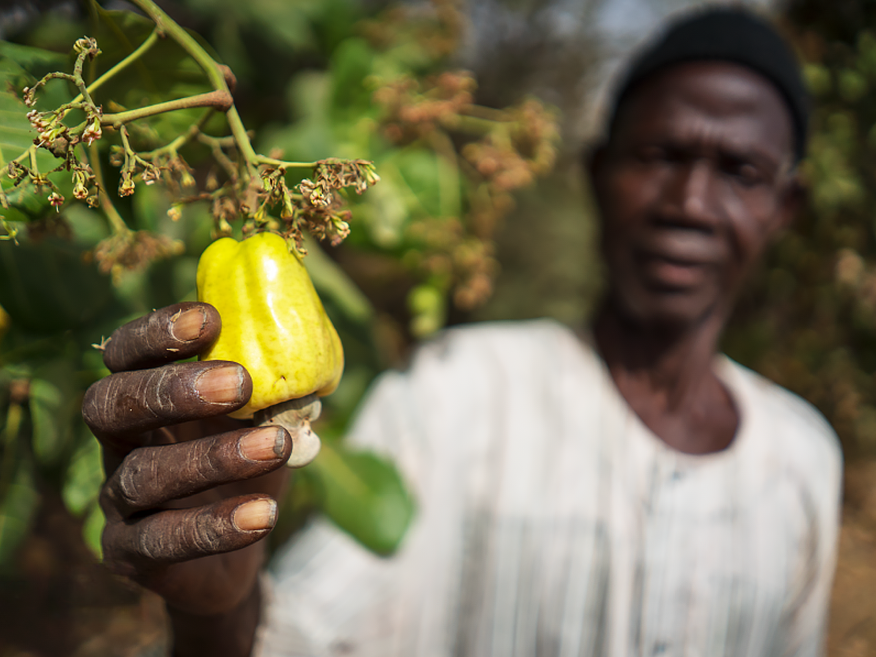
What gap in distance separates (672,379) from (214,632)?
138cm

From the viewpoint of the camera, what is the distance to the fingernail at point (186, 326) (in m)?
0.51

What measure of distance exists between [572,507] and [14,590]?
1189 millimetres

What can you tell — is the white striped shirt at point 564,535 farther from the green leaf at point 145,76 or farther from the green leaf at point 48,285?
the green leaf at point 145,76

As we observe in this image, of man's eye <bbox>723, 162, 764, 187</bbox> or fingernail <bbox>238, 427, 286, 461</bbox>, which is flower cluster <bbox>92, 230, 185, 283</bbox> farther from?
man's eye <bbox>723, 162, 764, 187</bbox>

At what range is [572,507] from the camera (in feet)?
4.79

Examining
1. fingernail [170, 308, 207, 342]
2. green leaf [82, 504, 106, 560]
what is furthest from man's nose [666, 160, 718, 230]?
green leaf [82, 504, 106, 560]

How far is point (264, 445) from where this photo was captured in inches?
19.7

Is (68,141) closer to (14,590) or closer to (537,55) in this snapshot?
(14,590)

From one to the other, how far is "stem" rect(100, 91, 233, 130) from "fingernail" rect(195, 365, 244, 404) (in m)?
0.22

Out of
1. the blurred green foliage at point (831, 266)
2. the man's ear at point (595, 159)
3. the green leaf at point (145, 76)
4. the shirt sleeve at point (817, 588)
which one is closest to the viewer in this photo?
the green leaf at point (145, 76)

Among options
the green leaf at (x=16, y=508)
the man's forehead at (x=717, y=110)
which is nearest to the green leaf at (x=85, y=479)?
the green leaf at (x=16, y=508)

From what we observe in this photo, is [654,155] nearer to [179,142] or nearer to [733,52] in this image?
[733,52]

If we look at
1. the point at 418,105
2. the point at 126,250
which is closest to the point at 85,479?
the point at 126,250

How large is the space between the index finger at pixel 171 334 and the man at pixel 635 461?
0.86m
